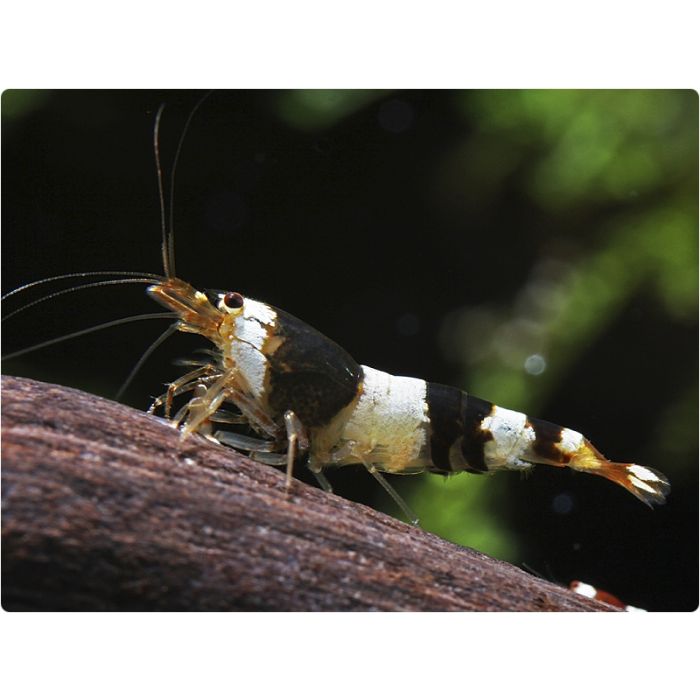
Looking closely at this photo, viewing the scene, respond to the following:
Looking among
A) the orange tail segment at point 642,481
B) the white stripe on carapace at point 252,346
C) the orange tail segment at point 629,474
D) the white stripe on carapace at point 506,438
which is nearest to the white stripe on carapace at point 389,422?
the white stripe on carapace at point 506,438

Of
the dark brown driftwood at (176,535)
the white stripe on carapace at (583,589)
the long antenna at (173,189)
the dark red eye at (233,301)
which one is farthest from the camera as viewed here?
the white stripe on carapace at (583,589)

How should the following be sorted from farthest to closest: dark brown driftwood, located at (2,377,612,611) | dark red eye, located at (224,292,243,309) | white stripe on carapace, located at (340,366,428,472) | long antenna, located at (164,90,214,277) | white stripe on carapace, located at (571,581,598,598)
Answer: white stripe on carapace, located at (571,581,598,598) → white stripe on carapace, located at (340,366,428,472) → dark red eye, located at (224,292,243,309) → long antenna, located at (164,90,214,277) → dark brown driftwood, located at (2,377,612,611)

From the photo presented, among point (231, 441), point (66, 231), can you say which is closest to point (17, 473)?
point (231, 441)

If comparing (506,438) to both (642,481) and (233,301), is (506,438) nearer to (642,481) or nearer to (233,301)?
(642,481)

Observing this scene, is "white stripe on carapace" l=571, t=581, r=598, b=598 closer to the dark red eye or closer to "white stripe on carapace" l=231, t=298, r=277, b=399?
"white stripe on carapace" l=231, t=298, r=277, b=399

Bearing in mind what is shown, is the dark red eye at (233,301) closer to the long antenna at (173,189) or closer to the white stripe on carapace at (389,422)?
the long antenna at (173,189)

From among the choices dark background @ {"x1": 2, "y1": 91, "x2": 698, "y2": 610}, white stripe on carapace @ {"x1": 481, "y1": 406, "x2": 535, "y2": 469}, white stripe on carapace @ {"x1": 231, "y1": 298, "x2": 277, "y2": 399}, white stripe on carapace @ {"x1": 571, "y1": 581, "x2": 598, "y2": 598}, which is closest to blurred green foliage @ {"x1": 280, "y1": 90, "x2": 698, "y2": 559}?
dark background @ {"x1": 2, "y1": 91, "x2": 698, "y2": 610}

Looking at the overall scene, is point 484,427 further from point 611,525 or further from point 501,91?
point 501,91

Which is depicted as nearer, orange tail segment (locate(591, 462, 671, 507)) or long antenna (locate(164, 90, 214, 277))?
long antenna (locate(164, 90, 214, 277))

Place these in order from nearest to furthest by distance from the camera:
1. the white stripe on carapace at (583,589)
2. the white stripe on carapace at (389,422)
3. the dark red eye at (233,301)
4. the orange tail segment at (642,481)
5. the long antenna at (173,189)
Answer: the long antenna at (173,189) < the dark red eye at (233,301) < the white stripe on carapace at (389,422) < the orange tail segment at (642,481) < the white stripe on carapace at (583,589)
